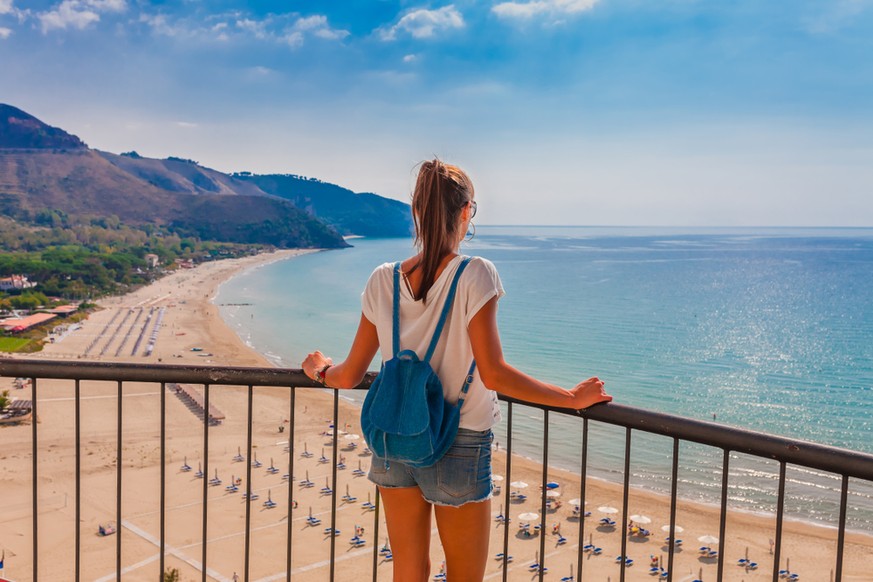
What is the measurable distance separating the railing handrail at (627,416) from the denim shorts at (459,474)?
204 millimetres

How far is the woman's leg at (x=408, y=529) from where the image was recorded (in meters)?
2.09

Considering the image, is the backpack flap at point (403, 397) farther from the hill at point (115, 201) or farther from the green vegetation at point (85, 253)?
the hill at point (115, 201)

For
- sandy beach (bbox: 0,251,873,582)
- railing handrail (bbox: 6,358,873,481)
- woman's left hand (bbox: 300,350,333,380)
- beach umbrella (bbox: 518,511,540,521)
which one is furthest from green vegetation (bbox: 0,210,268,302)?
woman's left hand (bbox: 300,350,333,380)

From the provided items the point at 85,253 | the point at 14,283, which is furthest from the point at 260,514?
the point at 85,253

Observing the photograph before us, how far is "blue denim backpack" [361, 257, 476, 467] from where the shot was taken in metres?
1.93

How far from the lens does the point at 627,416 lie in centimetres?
209

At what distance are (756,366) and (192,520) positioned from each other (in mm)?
39015

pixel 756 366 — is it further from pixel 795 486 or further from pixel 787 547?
pixel 787 547

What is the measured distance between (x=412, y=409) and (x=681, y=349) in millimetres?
52835

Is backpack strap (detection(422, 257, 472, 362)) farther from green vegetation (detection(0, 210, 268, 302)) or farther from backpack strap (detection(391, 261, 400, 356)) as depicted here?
green vegetation (detection(0, 210, 268, 302))

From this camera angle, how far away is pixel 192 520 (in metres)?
19.2

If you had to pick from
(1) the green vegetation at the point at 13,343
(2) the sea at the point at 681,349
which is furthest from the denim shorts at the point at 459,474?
(1) the green vegetation at the point at 13,343

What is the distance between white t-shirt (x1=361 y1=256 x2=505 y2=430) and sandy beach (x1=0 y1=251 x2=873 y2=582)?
11967 mm

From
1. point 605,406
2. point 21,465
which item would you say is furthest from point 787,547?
point 21,465
